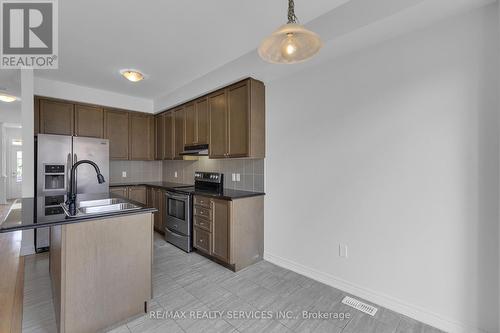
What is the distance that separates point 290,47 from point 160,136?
3891mm

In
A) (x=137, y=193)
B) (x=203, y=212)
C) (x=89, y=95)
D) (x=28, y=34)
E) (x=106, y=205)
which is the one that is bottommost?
(x=203, y=212)

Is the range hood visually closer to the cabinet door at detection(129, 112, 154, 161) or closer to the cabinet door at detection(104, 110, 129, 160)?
the cabinet door at detection(129, 112, 154, 161)

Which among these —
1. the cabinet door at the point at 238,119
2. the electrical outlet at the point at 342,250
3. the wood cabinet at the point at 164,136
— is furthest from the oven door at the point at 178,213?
the electrical outlet at the point at 342,250

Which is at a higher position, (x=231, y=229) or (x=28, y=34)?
(x=28, y=34)

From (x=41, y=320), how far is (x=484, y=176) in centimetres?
357

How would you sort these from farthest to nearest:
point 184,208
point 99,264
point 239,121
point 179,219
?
point 179,219, point 184,208, point 239,121, point 99,264

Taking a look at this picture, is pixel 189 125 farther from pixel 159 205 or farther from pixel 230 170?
pixel 159 205

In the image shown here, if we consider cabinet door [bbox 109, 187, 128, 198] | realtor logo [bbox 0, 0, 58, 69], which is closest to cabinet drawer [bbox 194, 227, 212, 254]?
cabinet door [bbox 109, 187, 128, 198]

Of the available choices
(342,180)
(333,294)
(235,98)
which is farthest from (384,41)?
(333,294)

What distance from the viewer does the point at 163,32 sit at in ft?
7.89

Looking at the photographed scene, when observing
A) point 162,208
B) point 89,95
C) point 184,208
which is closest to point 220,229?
point 184,208

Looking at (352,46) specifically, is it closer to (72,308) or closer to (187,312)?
(187,312)

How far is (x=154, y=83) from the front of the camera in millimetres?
3906

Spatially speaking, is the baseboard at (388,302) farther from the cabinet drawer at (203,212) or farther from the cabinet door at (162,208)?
the cabinet door at (162,208)
